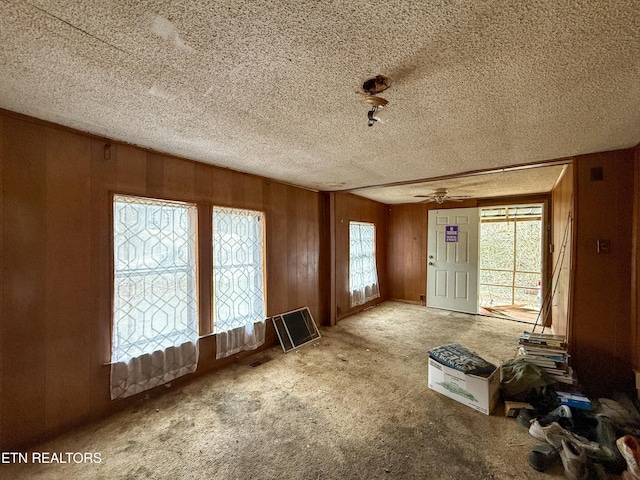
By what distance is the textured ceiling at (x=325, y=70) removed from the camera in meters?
0.93

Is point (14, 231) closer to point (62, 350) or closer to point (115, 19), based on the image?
point (62, 350)

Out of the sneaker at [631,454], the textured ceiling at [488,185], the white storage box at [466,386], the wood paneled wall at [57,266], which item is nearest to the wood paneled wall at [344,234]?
the textured ceiling at [488,185]

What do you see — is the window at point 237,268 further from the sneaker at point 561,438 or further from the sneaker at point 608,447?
the sneaker at point 608,447

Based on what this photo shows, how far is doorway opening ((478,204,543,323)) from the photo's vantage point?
568cm

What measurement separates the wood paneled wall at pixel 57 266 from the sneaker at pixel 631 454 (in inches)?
137

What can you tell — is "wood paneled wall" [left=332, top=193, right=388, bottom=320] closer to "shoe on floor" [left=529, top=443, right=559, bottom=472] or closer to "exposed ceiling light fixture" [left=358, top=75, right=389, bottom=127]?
"exposed ceiling light fixture" [left=358, top=75, right=389, bottom=127]

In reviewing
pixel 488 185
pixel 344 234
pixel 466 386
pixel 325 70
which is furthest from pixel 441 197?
pixel 325 70

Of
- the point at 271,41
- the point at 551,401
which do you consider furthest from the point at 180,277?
the point at 551,401

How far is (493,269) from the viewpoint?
6.19 m

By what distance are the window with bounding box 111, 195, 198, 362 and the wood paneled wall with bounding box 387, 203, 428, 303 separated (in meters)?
4.53

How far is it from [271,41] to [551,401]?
10.1ft

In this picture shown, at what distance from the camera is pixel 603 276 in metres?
2.34

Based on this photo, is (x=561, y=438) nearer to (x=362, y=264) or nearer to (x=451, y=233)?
(x=362, y=264)

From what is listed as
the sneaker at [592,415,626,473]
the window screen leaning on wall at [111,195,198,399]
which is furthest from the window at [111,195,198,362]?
the sneaker at [592,415,626,473]
